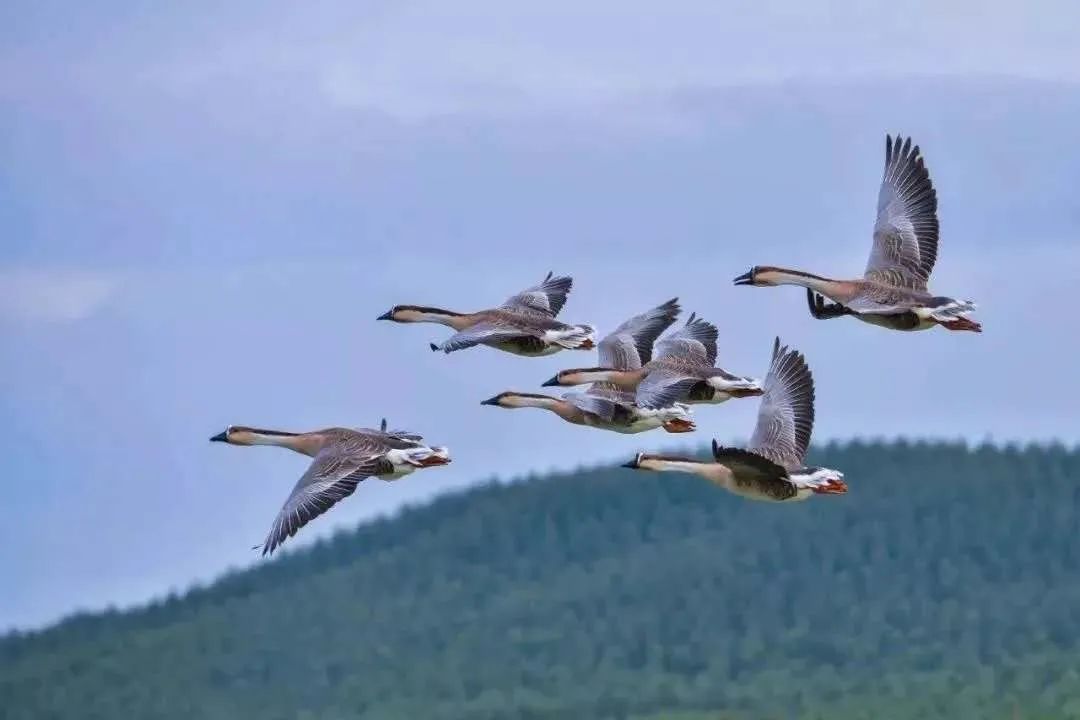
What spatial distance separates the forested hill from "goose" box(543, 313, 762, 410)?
68.4 metres

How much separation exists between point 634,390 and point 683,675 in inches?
3323

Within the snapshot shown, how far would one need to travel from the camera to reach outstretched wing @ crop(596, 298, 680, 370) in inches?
1172

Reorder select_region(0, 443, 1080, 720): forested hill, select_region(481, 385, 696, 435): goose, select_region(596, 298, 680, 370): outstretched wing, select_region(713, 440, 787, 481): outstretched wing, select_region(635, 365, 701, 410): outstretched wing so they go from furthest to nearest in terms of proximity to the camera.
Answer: select_region(0, 443, 1080, 720): forested hill
select_region(596, 298, 680, 370): outstretched wing
select_region(481, 385, 696, 435): goose
select_region(635, 365, 701, 410): outstretched wing
select_region(713, 440, 787, 481): outstretched wing

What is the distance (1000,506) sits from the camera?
122125mm

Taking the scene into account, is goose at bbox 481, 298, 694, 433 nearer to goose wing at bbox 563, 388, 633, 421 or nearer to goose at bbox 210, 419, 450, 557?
goose wing at bbox 563, 388, 633, 421

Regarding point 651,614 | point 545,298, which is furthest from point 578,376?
point 651,614

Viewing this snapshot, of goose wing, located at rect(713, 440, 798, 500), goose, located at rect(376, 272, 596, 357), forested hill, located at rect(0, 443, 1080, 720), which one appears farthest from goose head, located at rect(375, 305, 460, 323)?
forested hill, located at rect(0, 443, 1080, 720)

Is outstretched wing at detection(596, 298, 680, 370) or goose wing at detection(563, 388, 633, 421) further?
outstretched wing at detection(596, 298, 680, 370)

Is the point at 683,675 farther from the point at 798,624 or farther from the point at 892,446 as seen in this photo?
the point at 892,446

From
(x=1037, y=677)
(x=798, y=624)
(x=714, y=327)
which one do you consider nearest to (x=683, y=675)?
(x=798, y=624)

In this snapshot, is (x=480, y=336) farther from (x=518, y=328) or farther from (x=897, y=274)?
(x=897, y=274)

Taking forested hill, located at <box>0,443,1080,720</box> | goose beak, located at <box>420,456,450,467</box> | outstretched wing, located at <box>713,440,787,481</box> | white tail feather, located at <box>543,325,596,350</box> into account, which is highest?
forested hill, located at <box>0,443,1080,720</box>

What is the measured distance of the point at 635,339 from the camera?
3003cm

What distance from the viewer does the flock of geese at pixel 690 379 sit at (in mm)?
24969
